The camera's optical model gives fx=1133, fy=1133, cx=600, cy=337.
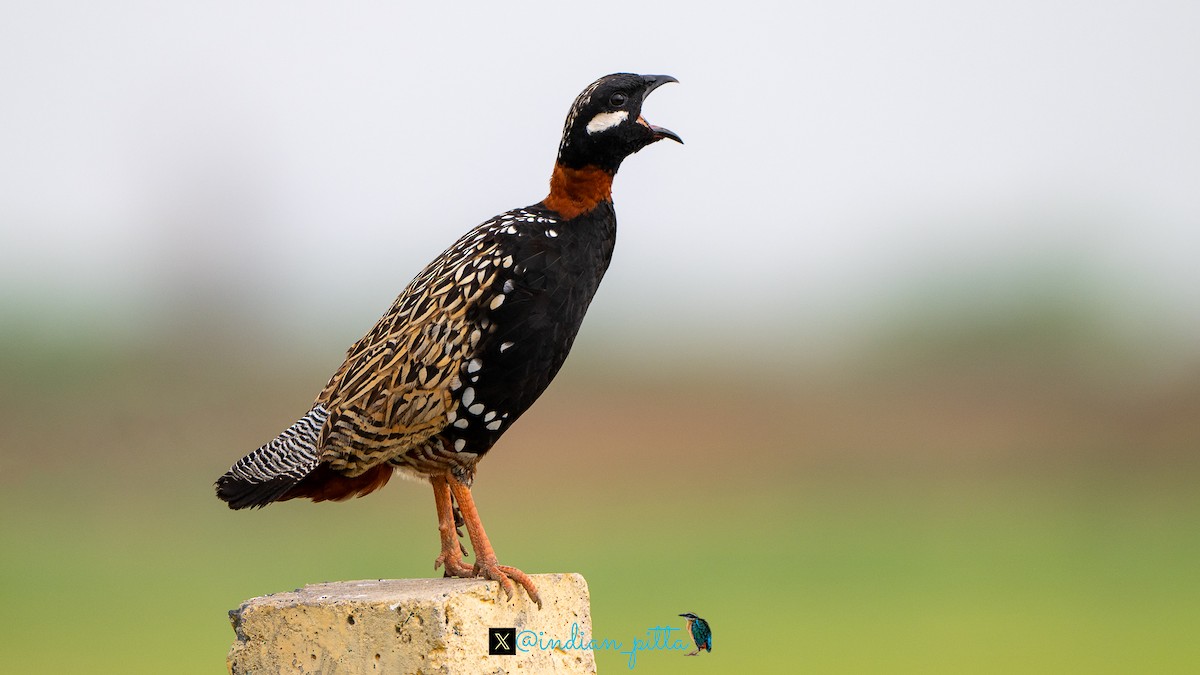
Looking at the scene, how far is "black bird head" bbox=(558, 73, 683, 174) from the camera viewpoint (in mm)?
3951

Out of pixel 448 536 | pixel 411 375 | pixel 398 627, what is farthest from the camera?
pixel 448 536

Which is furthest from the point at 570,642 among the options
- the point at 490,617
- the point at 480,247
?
the point at 480,247

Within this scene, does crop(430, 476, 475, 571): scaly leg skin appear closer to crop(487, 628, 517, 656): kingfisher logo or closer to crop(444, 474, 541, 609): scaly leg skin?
crop(444, 474, 541, 609): scaly leg skin

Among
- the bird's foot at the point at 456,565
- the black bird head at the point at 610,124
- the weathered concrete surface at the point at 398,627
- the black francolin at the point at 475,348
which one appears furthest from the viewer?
the bird's foot at the point at 456,565

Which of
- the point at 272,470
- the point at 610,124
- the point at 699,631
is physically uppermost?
the point at 610,124

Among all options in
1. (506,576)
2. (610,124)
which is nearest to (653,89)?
(610,124)

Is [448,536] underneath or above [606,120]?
underneath

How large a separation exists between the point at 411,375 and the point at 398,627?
841mm

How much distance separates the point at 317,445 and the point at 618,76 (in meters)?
1.66

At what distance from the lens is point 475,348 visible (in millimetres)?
3842

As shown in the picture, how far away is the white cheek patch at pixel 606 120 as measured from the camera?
3957 mm

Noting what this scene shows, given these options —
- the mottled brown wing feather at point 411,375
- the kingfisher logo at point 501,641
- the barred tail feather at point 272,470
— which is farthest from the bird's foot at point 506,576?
the barred tail feather at point 272,470

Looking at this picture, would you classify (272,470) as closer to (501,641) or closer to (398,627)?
(398,627)

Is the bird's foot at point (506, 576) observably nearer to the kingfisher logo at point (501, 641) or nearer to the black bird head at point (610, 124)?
the kingfisher logo at point (501, 641)
